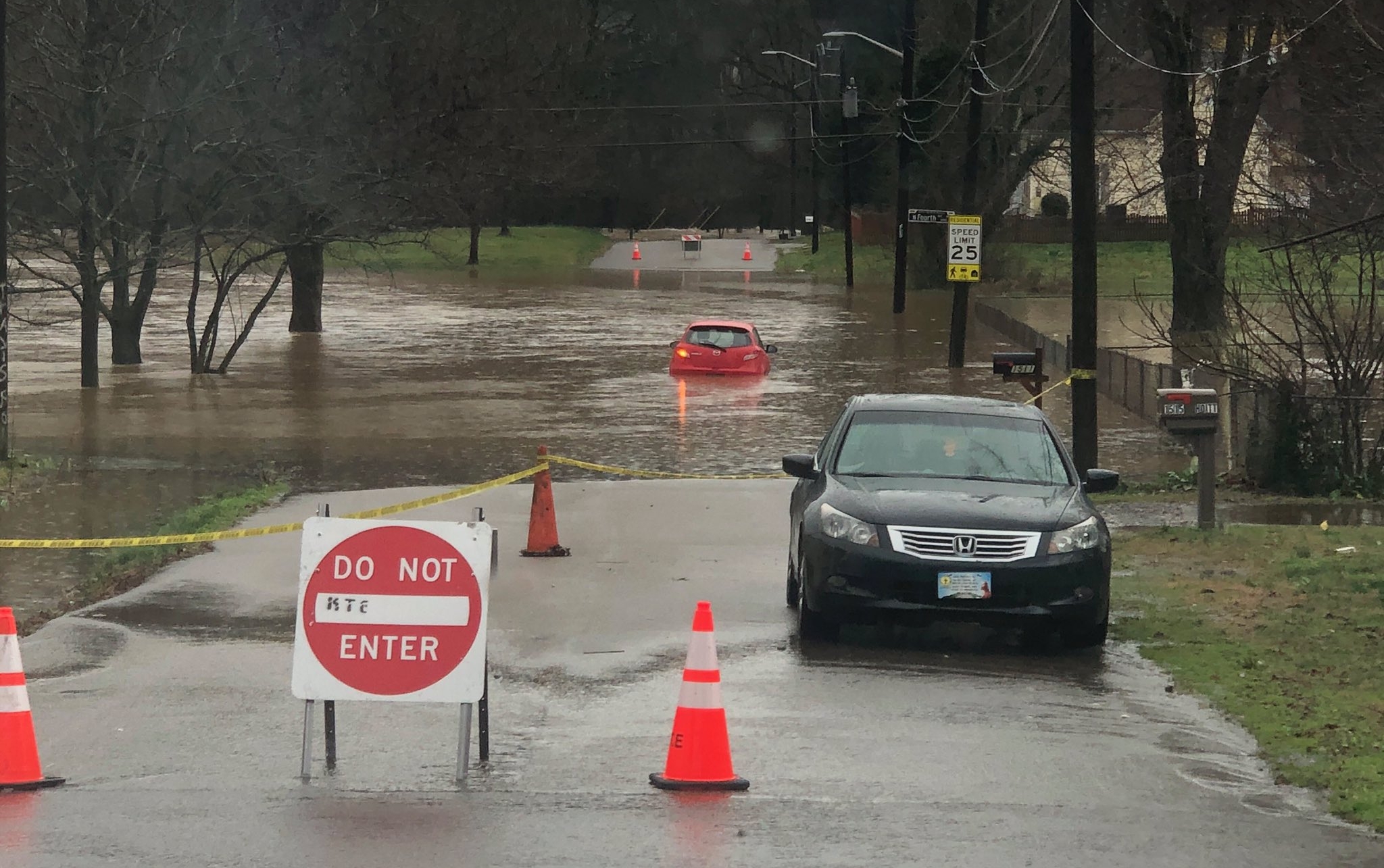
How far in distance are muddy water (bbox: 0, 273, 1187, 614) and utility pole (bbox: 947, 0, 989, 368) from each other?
533mm

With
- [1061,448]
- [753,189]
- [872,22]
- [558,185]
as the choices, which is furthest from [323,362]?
[753,189]

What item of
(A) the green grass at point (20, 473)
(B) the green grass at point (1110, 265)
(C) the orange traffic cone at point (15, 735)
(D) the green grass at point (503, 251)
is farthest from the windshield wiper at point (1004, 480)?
(D) the green grass at point (503, 251)

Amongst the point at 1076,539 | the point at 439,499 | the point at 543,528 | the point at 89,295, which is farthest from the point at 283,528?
the point at 89,295

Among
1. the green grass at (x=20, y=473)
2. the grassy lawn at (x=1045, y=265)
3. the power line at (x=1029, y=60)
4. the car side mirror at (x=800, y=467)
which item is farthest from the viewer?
the grassy lawn at (x=1045, y=265)

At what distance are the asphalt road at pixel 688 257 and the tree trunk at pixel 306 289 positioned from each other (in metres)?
34.5

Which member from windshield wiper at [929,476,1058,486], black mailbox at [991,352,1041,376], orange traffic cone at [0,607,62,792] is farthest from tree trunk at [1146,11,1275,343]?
orange traffic cone at [0,607,62,792]

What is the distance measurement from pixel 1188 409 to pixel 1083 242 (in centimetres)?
401

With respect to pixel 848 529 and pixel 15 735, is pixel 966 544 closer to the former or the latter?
pixel 848 529

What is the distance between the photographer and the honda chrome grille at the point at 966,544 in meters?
10.6

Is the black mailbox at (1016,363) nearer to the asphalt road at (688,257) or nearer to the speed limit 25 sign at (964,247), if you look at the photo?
the speed limit 25 sign at (964,247)

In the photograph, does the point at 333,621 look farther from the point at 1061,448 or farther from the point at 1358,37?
the point at 1358,37

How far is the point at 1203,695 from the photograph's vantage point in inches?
380

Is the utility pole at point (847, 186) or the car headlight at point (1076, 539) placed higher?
the utility pole at point (847, 186)

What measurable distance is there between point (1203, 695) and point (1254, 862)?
3.18m
